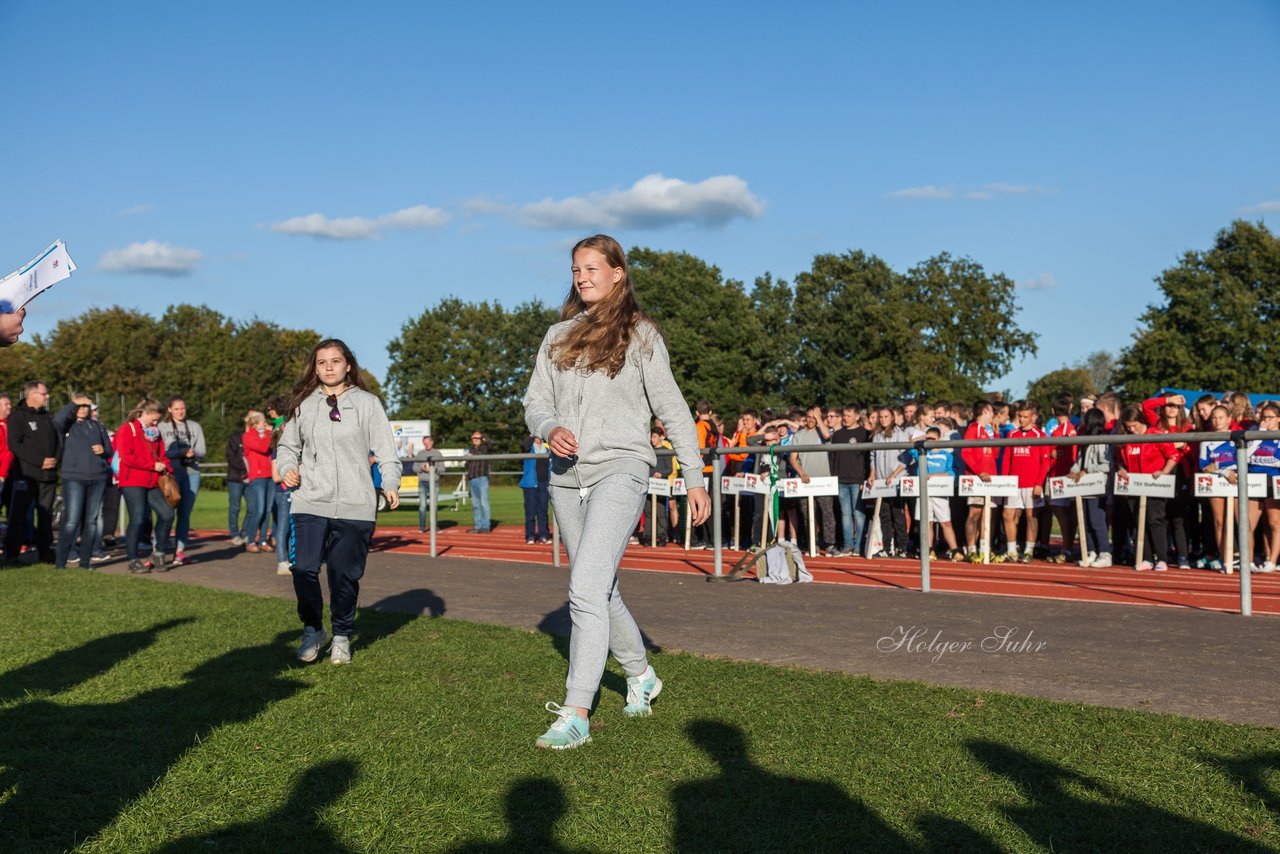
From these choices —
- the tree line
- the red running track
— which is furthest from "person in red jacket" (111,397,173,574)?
the tree line

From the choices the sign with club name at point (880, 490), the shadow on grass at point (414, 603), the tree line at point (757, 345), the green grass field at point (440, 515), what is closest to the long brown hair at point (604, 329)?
the shadow on grass at point (414, 603)

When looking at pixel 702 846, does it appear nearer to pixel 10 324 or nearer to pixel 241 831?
pixel 241 831

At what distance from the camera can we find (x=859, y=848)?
3.73 meters

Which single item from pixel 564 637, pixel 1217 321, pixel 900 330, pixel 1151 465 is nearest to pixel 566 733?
pixel 564 637

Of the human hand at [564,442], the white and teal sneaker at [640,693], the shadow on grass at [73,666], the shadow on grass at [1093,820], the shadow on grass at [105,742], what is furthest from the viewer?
the shadow on grass at [73,666]

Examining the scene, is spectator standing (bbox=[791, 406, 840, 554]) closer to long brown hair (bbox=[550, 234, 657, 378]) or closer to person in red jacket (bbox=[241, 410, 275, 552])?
person in red jacket (bbox=[241, 410, 275, 552])

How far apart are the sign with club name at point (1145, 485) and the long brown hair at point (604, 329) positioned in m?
8.81

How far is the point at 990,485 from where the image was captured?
46.1 ft

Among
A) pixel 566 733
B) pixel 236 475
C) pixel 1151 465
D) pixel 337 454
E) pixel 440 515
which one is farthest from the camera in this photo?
pixel 440 515

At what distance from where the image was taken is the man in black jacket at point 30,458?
15.1 m

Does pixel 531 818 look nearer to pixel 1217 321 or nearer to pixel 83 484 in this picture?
pixel 83 484

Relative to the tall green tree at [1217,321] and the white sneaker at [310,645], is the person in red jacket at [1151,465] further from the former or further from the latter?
the tall green tree at [1217,321]

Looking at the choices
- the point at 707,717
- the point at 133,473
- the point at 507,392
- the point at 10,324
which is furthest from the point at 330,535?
the point at 507,392

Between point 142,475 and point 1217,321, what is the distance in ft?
167
